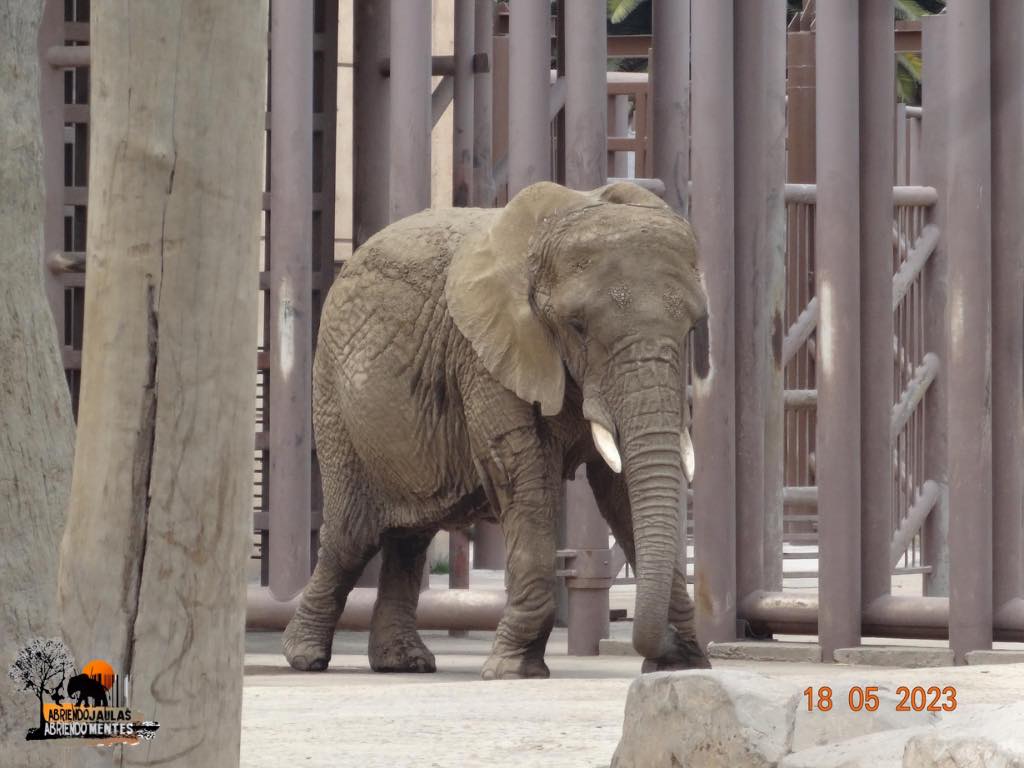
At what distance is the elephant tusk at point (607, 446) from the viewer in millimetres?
8211

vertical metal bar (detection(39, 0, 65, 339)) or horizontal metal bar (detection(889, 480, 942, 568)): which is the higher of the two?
vertical metal bar (detection(39, 0, 65, 339))

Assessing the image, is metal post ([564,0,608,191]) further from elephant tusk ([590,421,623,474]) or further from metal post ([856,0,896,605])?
elephant tusk ([590,421,623,474])

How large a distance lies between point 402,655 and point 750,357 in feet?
7.14

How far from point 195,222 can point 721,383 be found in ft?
19.1

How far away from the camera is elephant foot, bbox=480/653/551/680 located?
8.64 metres

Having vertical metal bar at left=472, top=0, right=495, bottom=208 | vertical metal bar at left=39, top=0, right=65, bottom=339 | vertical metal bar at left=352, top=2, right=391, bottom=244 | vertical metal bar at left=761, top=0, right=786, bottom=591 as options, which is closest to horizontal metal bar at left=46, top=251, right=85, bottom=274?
vertical metal bar at left=39, top=0, right=65, bottom=339

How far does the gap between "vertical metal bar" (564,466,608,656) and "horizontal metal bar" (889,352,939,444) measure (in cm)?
360

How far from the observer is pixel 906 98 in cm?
4191

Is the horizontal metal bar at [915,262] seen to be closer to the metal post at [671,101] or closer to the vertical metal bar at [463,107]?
the metal post at [671,101]

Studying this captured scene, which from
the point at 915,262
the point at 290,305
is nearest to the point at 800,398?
the point at 915,262

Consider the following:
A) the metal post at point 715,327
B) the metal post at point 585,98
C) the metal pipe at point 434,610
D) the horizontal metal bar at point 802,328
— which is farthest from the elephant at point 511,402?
the horizontal metal bar at point 802,328

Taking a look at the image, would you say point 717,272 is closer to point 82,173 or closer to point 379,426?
point 379,426

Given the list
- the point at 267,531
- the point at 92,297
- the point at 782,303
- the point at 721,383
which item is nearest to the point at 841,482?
the point at 721,383

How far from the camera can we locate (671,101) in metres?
11.0
